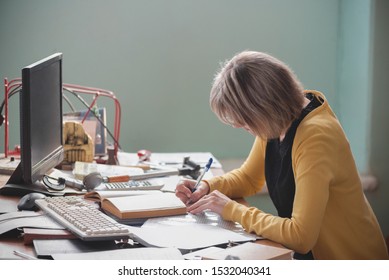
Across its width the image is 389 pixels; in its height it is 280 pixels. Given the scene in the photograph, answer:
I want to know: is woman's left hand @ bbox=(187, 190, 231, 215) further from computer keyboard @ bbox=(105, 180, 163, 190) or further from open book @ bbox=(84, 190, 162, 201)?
computer keyboard @ bbox=(105, 180, 163, 190)

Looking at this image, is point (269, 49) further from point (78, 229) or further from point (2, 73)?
point (78, 229)

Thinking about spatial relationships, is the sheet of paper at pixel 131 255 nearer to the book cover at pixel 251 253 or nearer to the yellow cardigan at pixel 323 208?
the book cover at pixel 251 253

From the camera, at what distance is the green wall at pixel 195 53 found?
10.6ft

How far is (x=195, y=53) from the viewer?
3.36 m

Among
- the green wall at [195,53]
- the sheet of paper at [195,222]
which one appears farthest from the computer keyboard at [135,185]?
the green wall at [195,53]

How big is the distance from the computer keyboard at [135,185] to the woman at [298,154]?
0.28 m

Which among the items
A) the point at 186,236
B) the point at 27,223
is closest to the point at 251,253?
the point at 186,236

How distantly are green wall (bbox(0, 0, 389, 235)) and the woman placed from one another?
1.49 metres

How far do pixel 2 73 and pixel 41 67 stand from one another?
1.31m

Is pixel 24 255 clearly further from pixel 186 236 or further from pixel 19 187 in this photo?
pixel 19 187

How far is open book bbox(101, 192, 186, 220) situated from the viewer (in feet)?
5.75

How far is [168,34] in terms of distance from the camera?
331cm

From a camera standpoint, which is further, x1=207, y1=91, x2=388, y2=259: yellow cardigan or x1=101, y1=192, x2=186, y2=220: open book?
x1=101, y1=192, x2=186, y2=220: open book

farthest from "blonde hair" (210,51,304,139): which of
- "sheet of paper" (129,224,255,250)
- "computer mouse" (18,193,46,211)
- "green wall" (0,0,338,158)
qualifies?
"green wall" (0,0,338,158)
